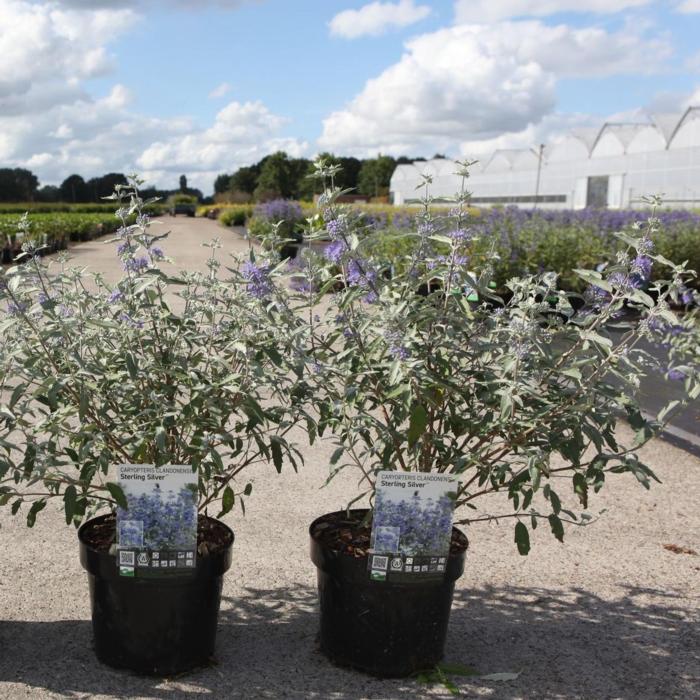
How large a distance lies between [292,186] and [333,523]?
186ft

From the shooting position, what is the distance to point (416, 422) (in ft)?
7.16

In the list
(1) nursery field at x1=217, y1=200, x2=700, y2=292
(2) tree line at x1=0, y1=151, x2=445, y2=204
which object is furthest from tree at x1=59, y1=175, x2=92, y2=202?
(1) nursery field at x1=217, y1=200, x2=700, y2=292

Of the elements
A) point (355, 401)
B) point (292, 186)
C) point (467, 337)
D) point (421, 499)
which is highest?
point (292, 186)

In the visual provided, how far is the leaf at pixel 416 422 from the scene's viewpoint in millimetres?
2170

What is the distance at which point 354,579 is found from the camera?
7.80ft

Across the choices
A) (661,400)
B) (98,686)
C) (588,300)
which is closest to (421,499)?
(588,300)

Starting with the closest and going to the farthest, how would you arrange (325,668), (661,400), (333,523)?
(325,668) → (333,523) → (661,400)

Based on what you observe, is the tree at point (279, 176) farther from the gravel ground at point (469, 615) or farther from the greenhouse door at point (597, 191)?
the gravel ground at point (469, 615)

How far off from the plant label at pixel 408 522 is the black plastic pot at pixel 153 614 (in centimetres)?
47

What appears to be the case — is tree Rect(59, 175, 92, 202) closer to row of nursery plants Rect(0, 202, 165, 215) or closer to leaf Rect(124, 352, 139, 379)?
row of nursery plants Rect(0, 202, 165, 215)

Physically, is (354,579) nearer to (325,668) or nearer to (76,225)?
(325,668)

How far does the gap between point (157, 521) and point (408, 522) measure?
69 cm

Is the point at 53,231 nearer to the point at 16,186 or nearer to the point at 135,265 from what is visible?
the point at 135,265

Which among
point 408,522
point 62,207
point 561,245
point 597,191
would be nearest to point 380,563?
point 408,522
